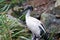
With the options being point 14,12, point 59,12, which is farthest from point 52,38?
point 14,12

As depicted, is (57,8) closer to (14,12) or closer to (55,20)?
(55,20)

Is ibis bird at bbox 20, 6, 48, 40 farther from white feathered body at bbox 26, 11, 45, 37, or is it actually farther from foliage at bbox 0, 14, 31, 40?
foliage at bbox 0, 14, 31, 40

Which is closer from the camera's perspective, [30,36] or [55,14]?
[30,36]

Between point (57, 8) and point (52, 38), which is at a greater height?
point (57, 8)

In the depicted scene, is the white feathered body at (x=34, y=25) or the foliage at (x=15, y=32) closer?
the foliage at (x=15, y=32)

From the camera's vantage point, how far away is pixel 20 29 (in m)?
5.31

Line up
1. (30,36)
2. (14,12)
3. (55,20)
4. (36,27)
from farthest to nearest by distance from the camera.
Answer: (14,12) < (55,20) < (30,36) < (36,27)

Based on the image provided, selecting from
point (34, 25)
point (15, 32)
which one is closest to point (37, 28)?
point (34, 25)

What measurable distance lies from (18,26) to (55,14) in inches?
37.9

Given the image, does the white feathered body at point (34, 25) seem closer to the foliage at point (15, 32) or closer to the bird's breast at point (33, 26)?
the bird's breast at point (33, 26)

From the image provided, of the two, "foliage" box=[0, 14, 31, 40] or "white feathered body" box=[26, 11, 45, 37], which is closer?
"foliage" box=[0, 14, 31, 40]

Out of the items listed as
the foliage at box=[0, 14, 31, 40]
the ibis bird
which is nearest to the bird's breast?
the ibis bird

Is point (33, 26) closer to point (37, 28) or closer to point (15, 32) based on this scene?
point (37, 28)

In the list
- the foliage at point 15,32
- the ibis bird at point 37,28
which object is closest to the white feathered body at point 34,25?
the ibis bird at point 37,28
